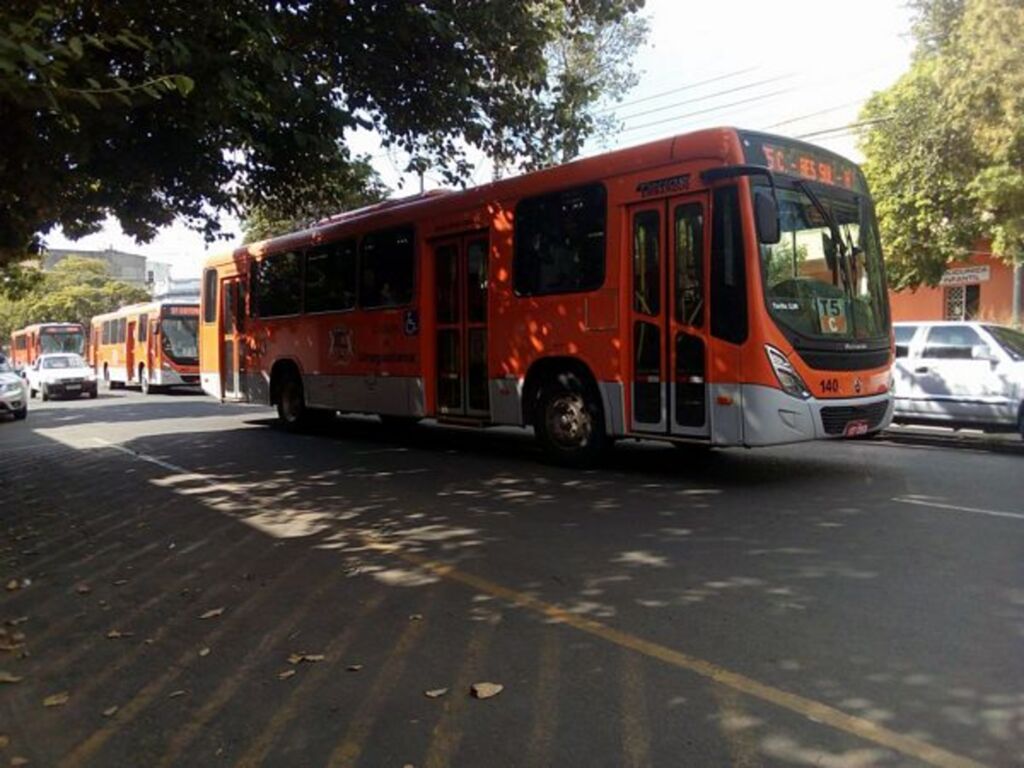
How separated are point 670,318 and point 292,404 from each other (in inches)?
328

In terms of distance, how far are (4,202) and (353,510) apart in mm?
7432

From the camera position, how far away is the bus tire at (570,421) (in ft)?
30.5

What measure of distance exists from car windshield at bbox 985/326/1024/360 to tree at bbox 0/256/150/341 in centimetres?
5706

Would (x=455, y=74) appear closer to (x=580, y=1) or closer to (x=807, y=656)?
(x=580, y=1)

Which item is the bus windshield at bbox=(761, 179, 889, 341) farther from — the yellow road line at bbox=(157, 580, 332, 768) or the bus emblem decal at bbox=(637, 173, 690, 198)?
the yellow road line at bbox=(157, 580, 332, 768)

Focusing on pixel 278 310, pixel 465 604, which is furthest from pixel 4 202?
pixel 465 604

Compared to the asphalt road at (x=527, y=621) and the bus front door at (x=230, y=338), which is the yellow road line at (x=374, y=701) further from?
the bus front door at (x=230, y=338)

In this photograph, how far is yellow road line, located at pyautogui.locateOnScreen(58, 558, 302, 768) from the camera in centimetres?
346

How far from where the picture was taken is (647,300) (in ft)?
28.3

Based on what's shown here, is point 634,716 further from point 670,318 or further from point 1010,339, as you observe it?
point 1010,339

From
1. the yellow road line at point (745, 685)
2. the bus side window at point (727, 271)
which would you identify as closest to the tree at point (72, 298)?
the bus side window at point (727, 271)

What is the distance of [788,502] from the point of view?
294 inches

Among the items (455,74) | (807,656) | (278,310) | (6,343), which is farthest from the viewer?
(6,343)

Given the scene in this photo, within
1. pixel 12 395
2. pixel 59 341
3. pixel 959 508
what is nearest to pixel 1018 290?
pixel 959 508
